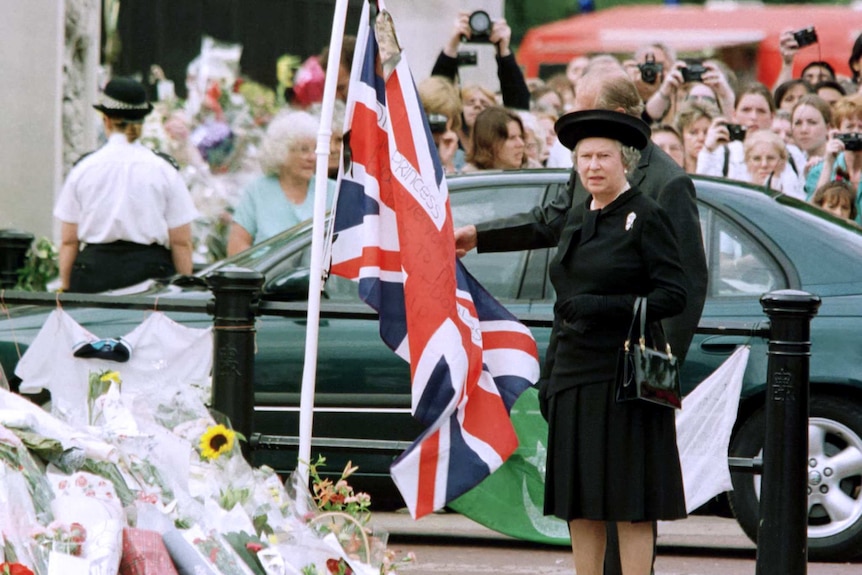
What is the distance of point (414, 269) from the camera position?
5.64 meters

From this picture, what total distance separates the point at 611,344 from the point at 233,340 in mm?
1612

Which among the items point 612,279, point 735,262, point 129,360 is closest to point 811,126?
point 735,262

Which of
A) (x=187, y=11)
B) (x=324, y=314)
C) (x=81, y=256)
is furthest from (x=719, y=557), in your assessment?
(x=187, y=11)

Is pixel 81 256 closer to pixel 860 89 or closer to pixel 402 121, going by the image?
pixel 402 121

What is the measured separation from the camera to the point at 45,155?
13.1 metres

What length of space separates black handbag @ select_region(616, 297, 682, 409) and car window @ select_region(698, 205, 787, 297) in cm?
262

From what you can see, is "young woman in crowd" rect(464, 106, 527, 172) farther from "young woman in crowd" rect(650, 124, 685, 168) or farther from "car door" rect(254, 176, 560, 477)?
"young woman in crowd" rect(650, 124, 685, 168)

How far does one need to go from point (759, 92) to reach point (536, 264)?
15.9 feet

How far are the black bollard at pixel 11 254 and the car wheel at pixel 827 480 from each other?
4233mm

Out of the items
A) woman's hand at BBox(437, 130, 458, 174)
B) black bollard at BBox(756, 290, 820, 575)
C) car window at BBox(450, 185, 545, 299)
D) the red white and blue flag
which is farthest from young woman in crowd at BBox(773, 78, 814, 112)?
the red white and blue flag

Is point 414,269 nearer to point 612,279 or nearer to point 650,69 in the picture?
point 612,279

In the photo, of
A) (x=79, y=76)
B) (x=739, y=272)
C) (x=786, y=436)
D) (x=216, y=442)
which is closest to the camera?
(x=216, y=442)

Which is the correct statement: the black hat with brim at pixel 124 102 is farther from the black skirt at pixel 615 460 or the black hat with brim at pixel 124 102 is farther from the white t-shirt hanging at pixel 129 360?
the black skirt at pixel 615 460

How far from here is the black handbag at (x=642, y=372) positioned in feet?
17.4
